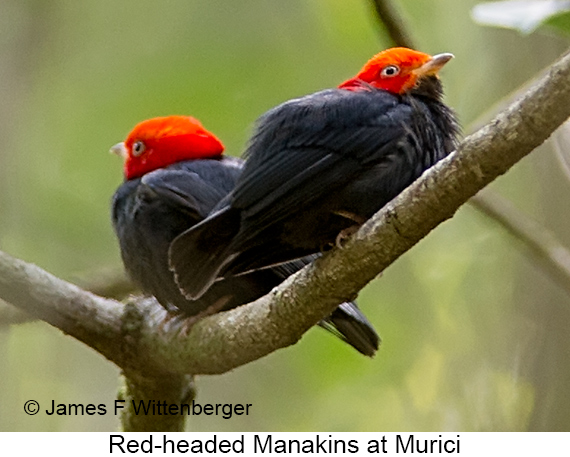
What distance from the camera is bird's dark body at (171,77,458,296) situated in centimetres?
316

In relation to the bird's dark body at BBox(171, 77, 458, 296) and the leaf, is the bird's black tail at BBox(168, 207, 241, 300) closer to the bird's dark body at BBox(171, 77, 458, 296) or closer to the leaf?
the bird's dark body at BBox(171, 77, 458, 296)

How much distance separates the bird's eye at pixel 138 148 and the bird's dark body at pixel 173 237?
0.35 metres

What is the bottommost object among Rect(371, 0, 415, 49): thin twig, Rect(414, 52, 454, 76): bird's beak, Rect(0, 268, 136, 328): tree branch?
Rect(0, 268, 136, 328): tree branch

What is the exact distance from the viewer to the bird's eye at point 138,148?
449 centimetres

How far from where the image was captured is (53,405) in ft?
14.3

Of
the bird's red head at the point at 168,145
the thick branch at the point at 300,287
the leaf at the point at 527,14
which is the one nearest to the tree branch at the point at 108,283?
the bird's red head at the point at 168,145

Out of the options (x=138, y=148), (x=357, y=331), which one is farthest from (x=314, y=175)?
(x=138, y=148)

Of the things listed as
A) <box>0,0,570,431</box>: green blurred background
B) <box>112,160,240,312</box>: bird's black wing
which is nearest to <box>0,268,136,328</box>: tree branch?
<box>0,0,570,431</box>: green blurred background

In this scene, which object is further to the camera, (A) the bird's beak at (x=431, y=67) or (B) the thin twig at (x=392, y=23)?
(B) the thin twig at (x=392, y=23)

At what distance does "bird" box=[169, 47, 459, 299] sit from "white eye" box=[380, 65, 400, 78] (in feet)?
0.45

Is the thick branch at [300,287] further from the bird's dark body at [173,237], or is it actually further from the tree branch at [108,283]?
the tree branch at [108,283]

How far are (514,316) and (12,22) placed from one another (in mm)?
3320

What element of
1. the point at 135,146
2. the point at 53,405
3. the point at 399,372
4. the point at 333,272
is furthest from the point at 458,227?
the point at 333,272

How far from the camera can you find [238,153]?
5977 millimetres
